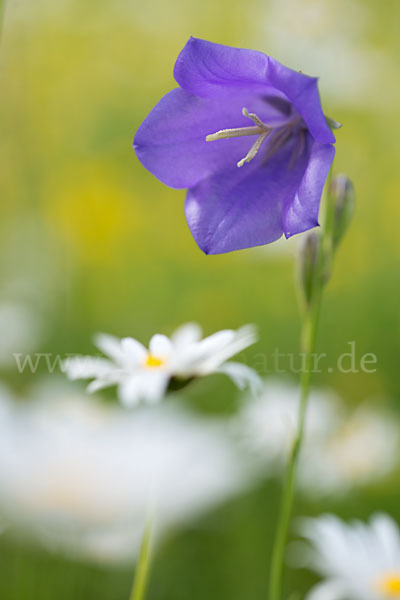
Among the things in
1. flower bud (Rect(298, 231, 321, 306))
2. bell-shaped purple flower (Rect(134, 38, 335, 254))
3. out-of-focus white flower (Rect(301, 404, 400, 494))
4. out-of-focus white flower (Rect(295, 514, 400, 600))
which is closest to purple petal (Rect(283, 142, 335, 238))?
bell-shaped purple flower (Rect(134, 38, 335, 254))

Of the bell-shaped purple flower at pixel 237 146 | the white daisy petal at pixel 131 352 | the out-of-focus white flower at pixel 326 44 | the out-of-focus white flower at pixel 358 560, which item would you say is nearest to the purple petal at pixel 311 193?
the bell-shaped purple flower at pixel 237 146

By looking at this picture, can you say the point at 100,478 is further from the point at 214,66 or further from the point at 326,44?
the point at 326,44

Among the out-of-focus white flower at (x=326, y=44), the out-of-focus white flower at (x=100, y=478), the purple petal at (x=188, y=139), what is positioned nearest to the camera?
the out-of-focus white flower at (x=100, y=478)

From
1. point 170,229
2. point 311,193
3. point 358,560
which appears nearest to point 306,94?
point 311,193

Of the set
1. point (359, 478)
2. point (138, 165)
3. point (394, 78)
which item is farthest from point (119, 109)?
point (359, 478)

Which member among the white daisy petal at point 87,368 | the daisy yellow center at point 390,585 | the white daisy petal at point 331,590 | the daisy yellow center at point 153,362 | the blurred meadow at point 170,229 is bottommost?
the white daisy petal at point 331,590

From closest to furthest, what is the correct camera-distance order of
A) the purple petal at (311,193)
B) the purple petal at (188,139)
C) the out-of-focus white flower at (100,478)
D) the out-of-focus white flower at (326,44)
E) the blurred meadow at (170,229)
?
1. the out-of-focus white flower at (100,478)
2. the purple petal at (311,193)
3. the purple petal at (188,139)
4. the blurred meadow at (170,229)
5. the out-of-focus white flower at (326,44)

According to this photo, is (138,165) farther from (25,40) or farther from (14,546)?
(14,546)

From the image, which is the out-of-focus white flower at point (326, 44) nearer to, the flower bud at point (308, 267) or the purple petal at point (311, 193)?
the flower bud at point (308, 267)
